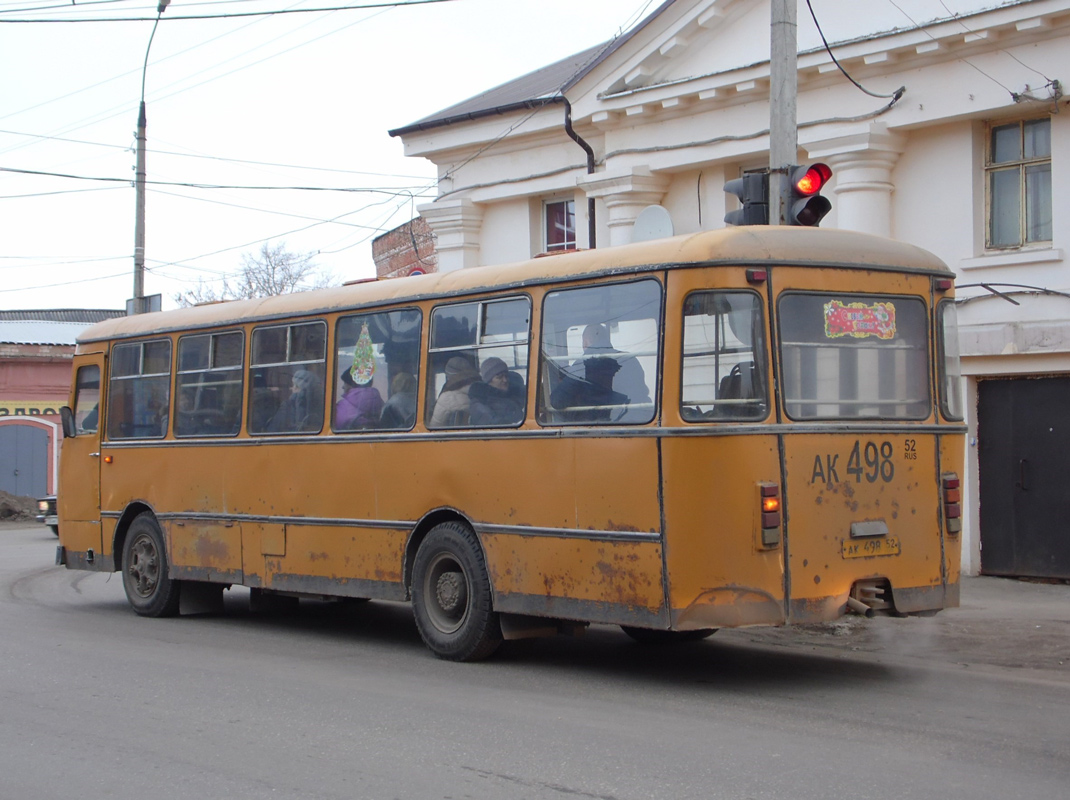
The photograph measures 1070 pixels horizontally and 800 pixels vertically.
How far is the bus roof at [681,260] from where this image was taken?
8.64 meters

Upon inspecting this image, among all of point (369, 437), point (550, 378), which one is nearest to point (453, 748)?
point (550, 378)

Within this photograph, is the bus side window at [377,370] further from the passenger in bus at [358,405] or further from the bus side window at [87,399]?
the bus side window at [87,399]

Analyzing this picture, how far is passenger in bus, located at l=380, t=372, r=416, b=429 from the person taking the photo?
10.5 metres

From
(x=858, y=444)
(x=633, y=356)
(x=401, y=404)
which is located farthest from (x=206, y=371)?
(x=858, y=444)

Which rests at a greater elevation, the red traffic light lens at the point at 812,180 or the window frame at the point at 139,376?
the red traffic light lens at the point at 812,180

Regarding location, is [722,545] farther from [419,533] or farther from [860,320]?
[419,533]

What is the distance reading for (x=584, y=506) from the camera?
355 inches

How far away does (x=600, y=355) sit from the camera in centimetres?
905

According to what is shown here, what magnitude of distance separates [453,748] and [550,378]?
10.1 ft

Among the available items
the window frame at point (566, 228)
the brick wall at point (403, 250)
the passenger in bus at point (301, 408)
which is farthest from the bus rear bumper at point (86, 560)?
the brick wall at point (403, 250)

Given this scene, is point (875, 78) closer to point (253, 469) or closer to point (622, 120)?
point (622, 120)

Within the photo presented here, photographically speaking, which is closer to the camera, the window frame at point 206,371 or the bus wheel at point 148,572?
the window frame at point 206,371

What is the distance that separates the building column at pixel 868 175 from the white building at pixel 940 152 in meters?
0.02

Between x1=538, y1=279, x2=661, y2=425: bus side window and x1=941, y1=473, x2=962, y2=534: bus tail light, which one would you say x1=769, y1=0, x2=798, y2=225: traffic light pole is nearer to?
x1=538, y1=279, x2=661, y2=425: bus side window
